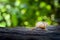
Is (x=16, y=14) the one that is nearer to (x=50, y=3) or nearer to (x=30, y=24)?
(x=30, y=24)

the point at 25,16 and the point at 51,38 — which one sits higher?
the point at 25,16

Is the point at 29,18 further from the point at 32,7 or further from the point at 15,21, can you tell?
the point at 15,21

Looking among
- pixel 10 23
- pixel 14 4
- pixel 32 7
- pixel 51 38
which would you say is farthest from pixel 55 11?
pixel 51 38

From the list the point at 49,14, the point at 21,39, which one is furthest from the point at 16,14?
the point at 21,39

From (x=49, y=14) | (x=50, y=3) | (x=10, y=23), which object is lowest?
(x=10, y=23)

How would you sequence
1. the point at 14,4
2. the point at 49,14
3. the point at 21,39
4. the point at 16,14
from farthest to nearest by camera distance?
the point at 49,14 < the point at 14,4 < the point at 16,14 < the point at 21,39

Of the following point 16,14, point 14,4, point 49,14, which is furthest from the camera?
point 49,14

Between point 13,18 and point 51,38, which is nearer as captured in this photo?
point 51,38
